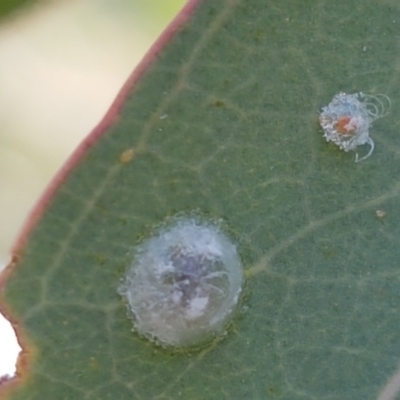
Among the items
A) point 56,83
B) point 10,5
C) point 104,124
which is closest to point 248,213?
point 104,124

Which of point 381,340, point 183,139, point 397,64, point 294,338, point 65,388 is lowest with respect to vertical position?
point 381,340

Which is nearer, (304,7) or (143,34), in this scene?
(304,7)

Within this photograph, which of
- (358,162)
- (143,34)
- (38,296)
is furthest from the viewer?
(143,34)

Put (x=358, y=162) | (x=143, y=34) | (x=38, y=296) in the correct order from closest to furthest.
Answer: (x=38, y=296), (x=358, y=162), (x=143, y=34)

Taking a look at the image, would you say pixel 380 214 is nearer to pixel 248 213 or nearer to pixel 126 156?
pixel 248 213

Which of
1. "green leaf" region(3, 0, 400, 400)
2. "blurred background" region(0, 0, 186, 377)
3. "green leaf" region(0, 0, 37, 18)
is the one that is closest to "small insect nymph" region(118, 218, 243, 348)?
"green leaf" region(3, 0, 400, 400)

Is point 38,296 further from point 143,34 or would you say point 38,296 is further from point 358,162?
point 143,34

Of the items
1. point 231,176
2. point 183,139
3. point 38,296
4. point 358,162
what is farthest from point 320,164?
point 38,296
